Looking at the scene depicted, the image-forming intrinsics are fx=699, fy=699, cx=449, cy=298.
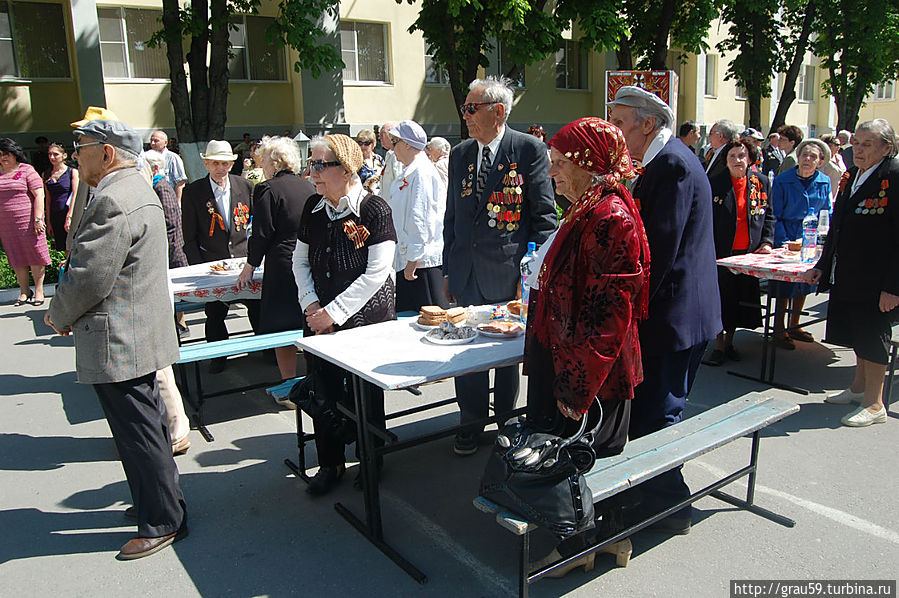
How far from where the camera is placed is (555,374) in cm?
267

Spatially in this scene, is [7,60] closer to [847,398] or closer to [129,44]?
[129,44]

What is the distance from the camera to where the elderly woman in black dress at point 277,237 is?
505 centimetres

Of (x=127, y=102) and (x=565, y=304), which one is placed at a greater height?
(x=127, y=102)

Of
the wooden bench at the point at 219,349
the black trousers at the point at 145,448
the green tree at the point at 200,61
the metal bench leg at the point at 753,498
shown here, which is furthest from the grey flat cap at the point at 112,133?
the green tree at the point at 200,61

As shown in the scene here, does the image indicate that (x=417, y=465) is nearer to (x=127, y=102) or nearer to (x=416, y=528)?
(x=416, y=528)

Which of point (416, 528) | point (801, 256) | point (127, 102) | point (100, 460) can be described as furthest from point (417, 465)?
point (127, 102)

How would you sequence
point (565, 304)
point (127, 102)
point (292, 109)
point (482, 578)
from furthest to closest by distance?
point (292, 109) < point (127, 102) < point (482, 578) < point (565, 304)

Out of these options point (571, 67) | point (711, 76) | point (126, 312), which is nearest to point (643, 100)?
point (126, 312)

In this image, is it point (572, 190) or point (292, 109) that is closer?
point (572, 190)

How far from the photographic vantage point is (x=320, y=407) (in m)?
3.64

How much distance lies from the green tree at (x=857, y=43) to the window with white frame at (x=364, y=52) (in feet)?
42.6

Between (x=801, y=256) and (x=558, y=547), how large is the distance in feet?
12.4

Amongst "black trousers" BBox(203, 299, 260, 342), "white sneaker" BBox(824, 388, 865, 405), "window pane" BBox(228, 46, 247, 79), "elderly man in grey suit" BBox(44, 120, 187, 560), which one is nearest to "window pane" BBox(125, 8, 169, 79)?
"window pane" BBox(228, 46, 247, 79)

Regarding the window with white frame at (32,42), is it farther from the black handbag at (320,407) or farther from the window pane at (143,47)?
the black handbag at (320,407)
